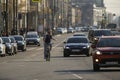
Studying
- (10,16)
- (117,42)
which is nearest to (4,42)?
(117,42)

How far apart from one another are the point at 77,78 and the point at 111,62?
459 cm

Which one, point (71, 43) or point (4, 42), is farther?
point (4, 42)

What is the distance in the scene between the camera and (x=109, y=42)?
94.9 ft

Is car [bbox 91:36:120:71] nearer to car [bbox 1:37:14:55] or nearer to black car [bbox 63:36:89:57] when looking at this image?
black car [bbox 63:36:89:57]

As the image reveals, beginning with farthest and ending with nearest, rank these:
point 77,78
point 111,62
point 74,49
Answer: point 74,49 < point 111,62 < point 77,78

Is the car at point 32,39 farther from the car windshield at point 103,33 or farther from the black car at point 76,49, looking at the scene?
the black car at point 76,49

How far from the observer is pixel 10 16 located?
360 feet

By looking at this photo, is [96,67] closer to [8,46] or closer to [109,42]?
[109,42]

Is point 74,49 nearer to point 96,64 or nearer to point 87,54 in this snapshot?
point 87,54

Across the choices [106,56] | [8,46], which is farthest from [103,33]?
[106,56]

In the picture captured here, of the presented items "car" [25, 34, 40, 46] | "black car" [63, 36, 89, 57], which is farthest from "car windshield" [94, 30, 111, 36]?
"black car" [63, 36, 89, 57]

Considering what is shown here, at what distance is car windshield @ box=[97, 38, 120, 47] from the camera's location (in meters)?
28.7

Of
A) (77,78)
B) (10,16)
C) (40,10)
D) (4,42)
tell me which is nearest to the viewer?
(77,78)

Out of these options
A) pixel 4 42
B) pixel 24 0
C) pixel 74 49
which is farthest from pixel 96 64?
pixel 24 0
